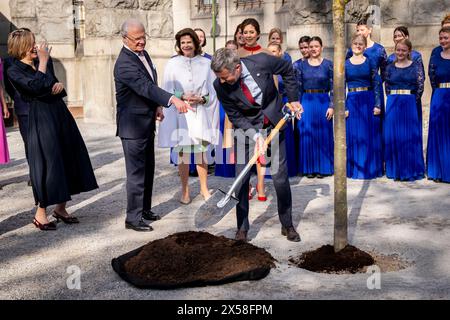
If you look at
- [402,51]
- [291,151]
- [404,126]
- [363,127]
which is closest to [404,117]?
[404,126]

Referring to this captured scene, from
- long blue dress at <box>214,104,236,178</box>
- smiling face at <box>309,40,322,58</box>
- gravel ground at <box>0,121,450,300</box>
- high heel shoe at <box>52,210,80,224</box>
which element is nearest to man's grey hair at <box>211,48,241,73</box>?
gravel ground at <box>0,121,450,300</box>

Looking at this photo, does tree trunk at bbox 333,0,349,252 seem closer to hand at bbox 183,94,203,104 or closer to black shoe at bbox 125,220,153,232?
black shoe at bbox 125,220,153,232

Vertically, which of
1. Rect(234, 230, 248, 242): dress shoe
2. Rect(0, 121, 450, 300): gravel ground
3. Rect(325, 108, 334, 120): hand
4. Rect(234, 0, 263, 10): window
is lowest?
Rect(0, 121, 450, 300): gravel ground

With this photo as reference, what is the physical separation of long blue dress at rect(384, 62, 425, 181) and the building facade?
11.0ft

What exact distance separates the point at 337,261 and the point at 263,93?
1.63 m

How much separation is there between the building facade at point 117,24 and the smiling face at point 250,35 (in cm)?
555

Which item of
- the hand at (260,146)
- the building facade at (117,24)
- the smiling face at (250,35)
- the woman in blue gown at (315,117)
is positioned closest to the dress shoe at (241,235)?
the hand at (260,146)

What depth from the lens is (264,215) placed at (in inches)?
279

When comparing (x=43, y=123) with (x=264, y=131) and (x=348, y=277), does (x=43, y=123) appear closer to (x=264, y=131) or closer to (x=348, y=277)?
(x=264, y=131)

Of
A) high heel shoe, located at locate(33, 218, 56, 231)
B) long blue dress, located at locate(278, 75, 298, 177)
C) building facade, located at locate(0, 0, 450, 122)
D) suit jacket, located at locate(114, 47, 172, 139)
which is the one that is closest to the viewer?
suit jacket, located at locate(114, 47, 172, 139)

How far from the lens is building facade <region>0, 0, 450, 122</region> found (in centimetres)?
1435

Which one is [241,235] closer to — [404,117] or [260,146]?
[260,146]

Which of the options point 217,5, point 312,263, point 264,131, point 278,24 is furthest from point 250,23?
point 217,5

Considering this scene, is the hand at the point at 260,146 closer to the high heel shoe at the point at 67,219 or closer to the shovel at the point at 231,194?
the shovel at the point at 231,194
